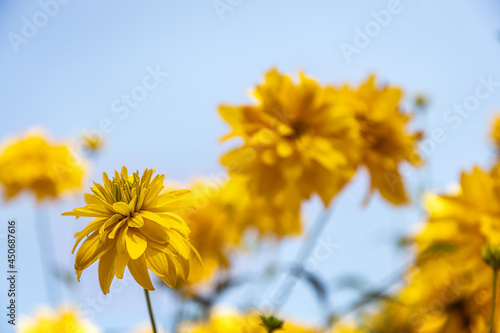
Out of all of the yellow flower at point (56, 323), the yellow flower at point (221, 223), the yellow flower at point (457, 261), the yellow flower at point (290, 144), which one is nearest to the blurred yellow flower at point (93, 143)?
the yellow flower at point (221, 223)

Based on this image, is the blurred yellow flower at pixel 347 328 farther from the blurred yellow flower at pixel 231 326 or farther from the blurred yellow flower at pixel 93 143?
the blurred yellow flower at pixel 93 143

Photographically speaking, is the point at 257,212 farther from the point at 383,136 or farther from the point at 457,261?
the point at 457,261

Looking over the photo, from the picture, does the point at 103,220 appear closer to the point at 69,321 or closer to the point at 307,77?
the point at 307,77

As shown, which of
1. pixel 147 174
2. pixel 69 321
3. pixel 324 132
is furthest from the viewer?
pixel 69 321

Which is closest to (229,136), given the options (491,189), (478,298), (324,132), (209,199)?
(324,132)

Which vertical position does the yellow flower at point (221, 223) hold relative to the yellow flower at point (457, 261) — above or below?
above

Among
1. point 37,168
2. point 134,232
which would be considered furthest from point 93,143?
point 134,232
